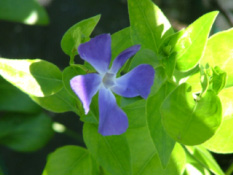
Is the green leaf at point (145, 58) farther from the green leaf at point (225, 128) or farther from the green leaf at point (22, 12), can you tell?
the green leaf at point (22, 12)

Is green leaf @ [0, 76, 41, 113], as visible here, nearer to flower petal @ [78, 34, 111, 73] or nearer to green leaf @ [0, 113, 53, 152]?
green leaf @ [0, 113, 53, 152]

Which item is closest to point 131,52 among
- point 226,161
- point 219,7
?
point 226,161

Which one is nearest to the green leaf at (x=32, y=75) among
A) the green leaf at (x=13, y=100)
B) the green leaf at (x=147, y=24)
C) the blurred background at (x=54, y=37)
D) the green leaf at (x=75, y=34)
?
the green leaf at (x=75, y=34)

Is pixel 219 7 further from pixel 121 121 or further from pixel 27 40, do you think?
pixel 121 121

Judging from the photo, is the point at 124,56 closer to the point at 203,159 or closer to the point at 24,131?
the point at 203,159

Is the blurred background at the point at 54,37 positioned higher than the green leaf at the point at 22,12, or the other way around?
the green leaf at the point at 22,12

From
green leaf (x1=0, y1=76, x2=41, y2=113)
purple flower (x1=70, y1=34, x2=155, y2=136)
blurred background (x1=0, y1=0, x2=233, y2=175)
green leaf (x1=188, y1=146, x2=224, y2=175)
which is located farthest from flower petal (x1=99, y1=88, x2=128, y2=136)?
blurred background (x1=0, y1=0, x2=233, y2=175)
